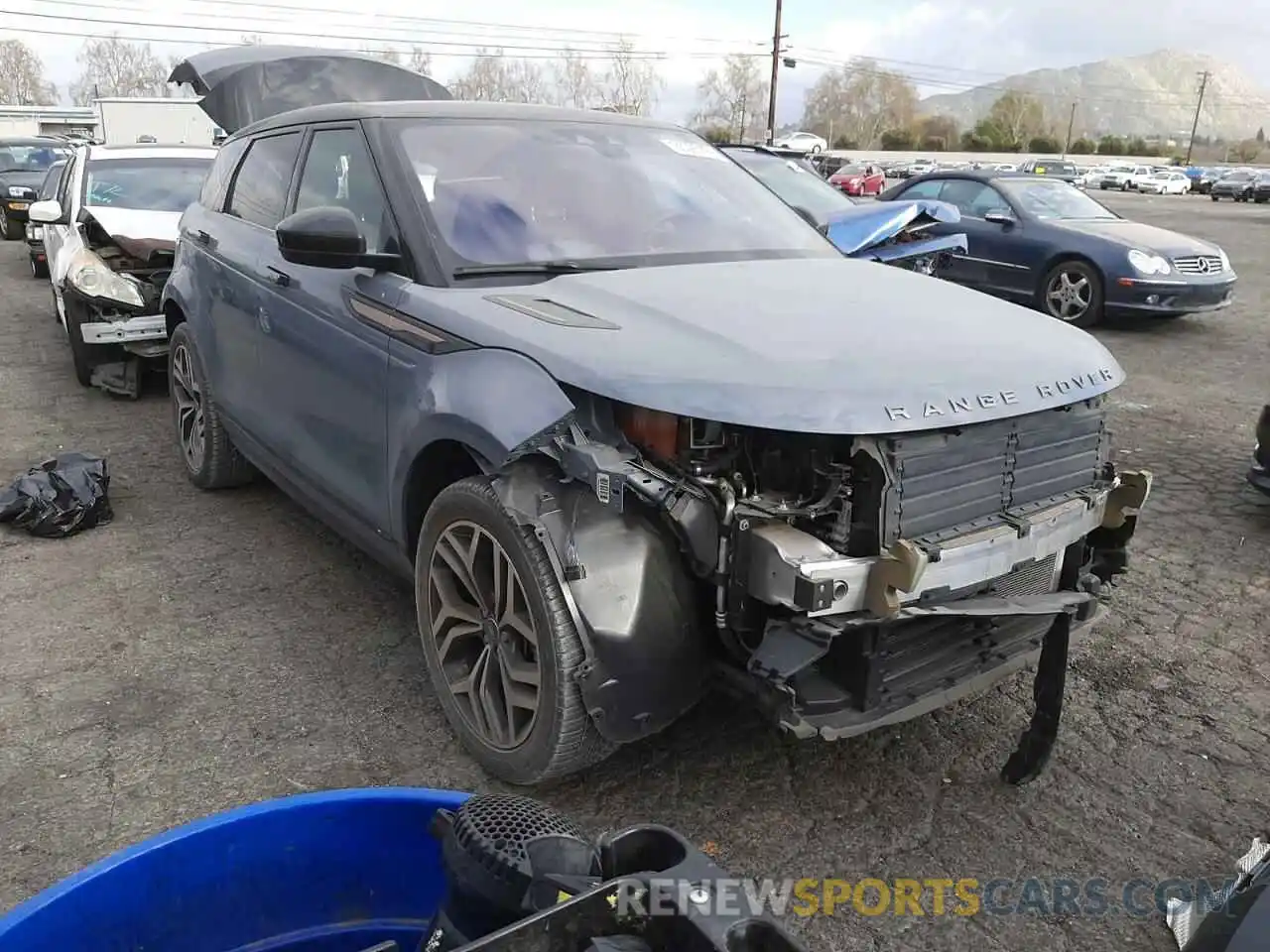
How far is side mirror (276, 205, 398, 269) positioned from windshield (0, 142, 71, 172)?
18899 millimetres

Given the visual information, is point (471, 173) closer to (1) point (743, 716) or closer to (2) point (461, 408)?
(2) point (461, 408)

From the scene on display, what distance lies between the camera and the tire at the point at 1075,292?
32.5 ft

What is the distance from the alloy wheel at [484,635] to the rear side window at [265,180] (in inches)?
79.9

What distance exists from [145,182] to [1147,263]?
902cm

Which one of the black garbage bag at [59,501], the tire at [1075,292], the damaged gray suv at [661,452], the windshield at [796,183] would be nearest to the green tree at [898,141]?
the tire at [1075,292]

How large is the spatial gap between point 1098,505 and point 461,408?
184cm

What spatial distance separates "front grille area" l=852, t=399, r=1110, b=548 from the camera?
7.80 ft

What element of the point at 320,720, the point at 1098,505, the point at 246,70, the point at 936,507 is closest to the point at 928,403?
the point at 936,507

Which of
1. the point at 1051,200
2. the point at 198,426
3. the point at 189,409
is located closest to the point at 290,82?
the point at 189,409

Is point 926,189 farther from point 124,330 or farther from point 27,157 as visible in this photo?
point 27,157

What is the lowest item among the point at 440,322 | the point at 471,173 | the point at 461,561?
the point at 461,561

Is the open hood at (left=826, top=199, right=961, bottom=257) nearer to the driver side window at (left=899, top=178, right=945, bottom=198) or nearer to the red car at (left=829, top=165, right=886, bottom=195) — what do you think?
the driver side window at (left=899, top=178, right=945, bottom=198)

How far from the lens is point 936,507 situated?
8.09 ft

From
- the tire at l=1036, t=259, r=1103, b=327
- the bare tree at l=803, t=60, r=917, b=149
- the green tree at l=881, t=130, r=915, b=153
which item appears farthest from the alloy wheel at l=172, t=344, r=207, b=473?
the bare tree at l=803, t=60, r=917, b=149
